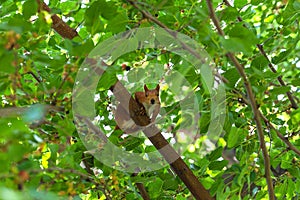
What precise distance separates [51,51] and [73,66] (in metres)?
0.64

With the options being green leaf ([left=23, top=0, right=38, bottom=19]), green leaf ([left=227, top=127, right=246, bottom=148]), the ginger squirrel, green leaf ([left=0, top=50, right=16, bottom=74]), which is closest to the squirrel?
the ginger squirrel

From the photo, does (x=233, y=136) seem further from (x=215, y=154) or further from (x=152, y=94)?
(x=152, y=94)

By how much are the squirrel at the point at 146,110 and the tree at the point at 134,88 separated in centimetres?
2

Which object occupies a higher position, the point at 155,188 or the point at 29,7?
the point at 29,7

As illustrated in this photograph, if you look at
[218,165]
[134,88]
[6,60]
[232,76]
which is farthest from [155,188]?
[6,60]

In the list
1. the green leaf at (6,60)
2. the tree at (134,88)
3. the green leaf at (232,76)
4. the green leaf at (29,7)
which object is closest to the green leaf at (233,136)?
the tree at (134,88)

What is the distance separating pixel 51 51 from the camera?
1.55 metres

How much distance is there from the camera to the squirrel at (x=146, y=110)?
1.44 meters

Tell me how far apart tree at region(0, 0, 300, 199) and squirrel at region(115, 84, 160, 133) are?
2 centimetres

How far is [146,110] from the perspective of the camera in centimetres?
161

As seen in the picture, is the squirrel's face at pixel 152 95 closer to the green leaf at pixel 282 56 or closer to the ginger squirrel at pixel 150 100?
the ginger squirrel at pixel 150 100

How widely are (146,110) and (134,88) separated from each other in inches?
4.1

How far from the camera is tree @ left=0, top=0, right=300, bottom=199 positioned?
906mm

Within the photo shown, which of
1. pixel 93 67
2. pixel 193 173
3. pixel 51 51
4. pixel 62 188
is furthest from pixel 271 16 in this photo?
pixel 62 188
